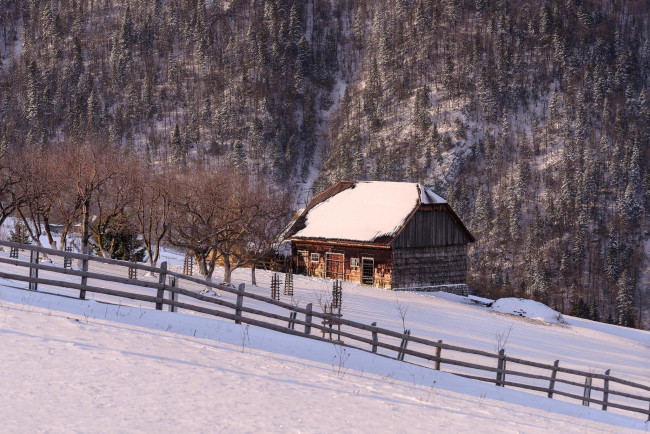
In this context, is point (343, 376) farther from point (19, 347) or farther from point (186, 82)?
point (186, 82)

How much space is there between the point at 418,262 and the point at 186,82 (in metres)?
161

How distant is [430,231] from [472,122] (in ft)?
383

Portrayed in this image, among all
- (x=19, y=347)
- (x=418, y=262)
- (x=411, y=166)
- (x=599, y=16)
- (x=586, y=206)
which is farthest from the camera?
(x=599, y=16)

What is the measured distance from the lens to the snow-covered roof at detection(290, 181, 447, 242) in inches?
1839

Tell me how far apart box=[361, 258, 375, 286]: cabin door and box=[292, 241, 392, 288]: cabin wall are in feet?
0.57

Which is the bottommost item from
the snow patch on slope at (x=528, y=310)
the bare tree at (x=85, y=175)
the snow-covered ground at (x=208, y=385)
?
the snow patch on slope at (x=528, y=310)

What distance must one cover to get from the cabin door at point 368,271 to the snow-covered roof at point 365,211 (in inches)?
73.9

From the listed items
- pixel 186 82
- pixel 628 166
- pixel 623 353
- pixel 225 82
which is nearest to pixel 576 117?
pixel 628 166

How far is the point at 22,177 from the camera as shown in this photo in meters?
38.7

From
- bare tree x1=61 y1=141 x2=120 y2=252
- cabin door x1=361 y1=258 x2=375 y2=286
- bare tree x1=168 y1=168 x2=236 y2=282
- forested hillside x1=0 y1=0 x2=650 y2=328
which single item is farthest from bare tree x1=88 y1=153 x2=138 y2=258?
forested hillside x1=0 y1=0 x2=650 y2=328

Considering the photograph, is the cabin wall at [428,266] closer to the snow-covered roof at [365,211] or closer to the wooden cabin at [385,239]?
the wooden cabin at [385,239]

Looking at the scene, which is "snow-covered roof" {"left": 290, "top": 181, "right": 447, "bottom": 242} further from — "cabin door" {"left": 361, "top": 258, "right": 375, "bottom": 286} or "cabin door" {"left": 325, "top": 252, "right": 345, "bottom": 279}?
"cabin door" {"left": 361, "top": 258, "right": 375, "bottom": 286}

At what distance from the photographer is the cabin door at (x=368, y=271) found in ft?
153

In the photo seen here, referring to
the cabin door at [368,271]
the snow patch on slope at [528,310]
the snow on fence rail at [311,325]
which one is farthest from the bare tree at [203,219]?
the snow patch on slope at [528,310]
